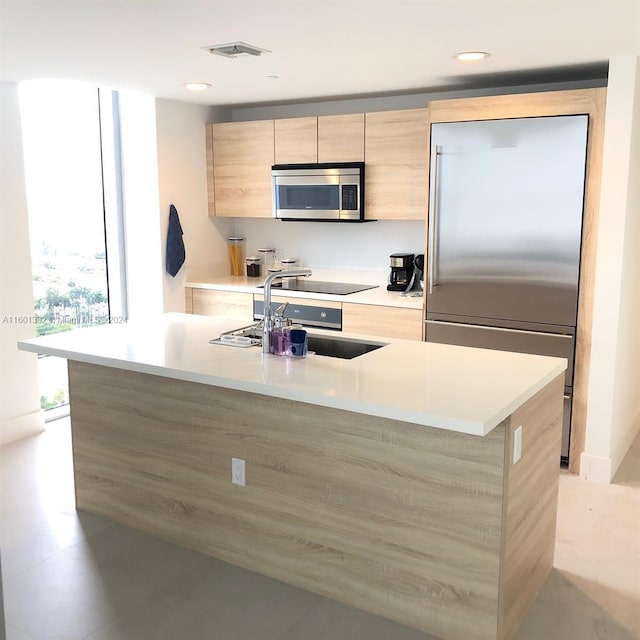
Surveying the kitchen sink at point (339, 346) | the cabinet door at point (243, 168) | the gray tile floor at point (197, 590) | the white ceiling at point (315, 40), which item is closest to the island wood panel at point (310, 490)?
the gray tile floor at point (197, 590)

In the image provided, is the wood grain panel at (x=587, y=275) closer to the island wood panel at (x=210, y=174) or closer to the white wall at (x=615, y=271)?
the white wall at (x=615, y=271)

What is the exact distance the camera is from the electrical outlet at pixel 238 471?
2.90m

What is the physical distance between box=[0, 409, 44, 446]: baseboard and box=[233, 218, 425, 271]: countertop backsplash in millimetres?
2124

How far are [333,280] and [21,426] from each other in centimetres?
236

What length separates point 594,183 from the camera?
3.74 metres

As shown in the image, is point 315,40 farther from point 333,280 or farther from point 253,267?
point 253,267

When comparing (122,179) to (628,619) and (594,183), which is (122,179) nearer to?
(594,183)

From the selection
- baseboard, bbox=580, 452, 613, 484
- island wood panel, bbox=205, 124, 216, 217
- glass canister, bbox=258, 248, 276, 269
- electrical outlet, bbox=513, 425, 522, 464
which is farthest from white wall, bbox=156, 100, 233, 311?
electrical outlet, bbox=513, 425, 522, 464

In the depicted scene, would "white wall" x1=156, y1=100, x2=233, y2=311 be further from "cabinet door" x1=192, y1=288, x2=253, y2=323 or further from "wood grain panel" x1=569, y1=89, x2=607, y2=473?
"wood grain panel" x1=569, y1=89, x2=607, y2=473

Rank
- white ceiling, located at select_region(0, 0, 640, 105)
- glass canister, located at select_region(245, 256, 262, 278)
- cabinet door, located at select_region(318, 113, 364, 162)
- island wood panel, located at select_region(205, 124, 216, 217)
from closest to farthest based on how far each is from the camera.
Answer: white ceiling, located at select_region(0, 0, 640, 105) → cabinet door, located at select_region(318, 113, 364, 162) → island wood panel, located at select_region(205, 124, 216, 217) → glass canister, located at select_region(245, 256, 262, 278)

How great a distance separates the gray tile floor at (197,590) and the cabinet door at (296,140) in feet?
9.06

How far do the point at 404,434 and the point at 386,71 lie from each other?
236 cm

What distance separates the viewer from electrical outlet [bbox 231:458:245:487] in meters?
2.90

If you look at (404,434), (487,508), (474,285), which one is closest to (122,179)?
(474,285)
